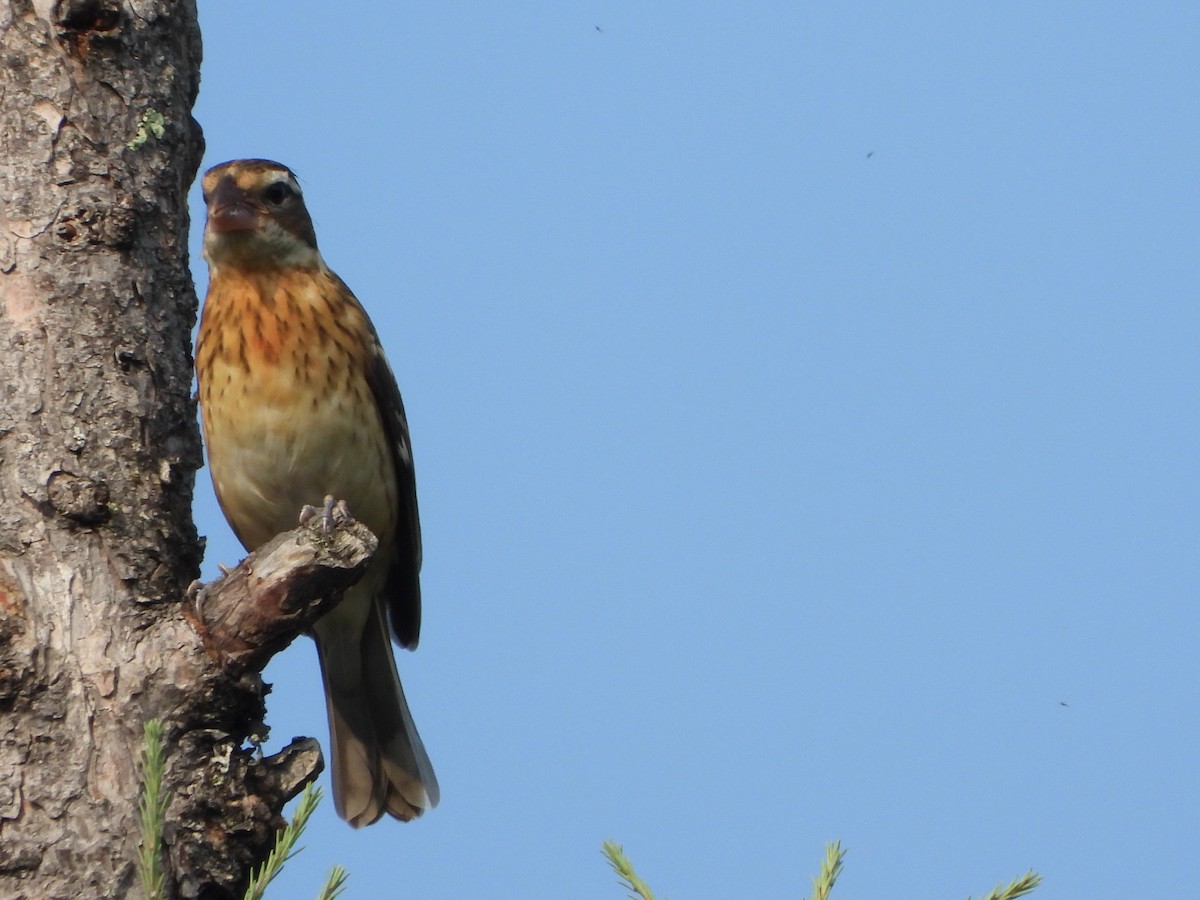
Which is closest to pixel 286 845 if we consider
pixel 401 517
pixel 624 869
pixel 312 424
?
pixel 624 869

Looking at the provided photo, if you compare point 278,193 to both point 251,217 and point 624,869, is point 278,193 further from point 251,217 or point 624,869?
point 624,869

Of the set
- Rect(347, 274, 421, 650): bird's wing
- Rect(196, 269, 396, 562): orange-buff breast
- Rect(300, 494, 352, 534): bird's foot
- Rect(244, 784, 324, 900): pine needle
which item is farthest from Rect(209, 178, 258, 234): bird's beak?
Rect(244, 784, 324, 900): pine needle

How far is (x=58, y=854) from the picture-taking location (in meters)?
3.56

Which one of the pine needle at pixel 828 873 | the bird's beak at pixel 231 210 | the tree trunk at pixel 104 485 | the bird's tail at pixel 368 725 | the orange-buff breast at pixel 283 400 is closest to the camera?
the pine needle at pixel 828 873

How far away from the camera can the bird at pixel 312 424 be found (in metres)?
5.25

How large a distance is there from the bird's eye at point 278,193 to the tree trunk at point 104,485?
0.48m

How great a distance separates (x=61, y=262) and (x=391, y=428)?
5.23 ft

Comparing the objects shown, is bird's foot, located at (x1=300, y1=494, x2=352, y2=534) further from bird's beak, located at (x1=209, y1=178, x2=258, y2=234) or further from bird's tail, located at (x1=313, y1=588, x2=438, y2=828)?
bird's tail, located at (x1=313, y1=588, x2=438, y2=828)

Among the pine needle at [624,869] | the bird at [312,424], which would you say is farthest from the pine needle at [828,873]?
the bird at [312,424]

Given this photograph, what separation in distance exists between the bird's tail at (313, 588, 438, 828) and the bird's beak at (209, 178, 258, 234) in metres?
1.40

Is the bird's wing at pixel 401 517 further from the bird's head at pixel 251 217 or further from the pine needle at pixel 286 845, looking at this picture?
the pine needle at pixel 286 845

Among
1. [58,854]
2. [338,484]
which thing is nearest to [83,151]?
[338,484]

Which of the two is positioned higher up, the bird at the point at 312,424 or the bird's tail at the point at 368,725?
the bird at the point at 312,424

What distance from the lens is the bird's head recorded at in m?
5.38
